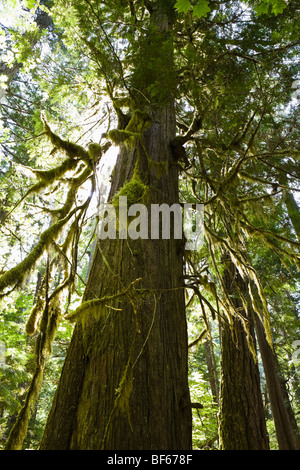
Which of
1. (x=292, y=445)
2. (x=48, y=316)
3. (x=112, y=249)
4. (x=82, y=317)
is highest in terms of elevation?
(x=112, y=249)

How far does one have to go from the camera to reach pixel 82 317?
6.45ft

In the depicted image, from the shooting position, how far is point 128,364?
1.70 metres

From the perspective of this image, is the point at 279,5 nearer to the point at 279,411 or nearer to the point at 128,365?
the point at 128,365

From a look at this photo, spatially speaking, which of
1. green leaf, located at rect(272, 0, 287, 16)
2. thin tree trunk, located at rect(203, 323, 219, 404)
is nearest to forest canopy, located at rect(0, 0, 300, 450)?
green leaf, located at rect(272, 0, 287, 16)

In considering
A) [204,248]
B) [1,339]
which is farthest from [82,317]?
[1,339]

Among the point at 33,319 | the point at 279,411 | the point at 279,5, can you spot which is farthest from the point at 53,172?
the point at 279,411

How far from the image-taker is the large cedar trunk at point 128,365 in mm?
1774

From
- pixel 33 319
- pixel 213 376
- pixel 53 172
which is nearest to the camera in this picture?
pixel 33 319

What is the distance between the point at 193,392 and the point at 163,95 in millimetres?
6127

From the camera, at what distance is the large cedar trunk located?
5.82 feet

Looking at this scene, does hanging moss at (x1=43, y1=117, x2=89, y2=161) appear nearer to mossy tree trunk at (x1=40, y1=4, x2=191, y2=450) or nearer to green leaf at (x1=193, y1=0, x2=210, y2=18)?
mossy tree trunk at (x1=40, y1=4, x2=191, y2=450)

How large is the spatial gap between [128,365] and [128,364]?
0.05ft

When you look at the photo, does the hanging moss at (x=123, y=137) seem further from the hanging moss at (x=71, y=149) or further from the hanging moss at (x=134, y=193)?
the hanging moss at (x=134, y=193)
